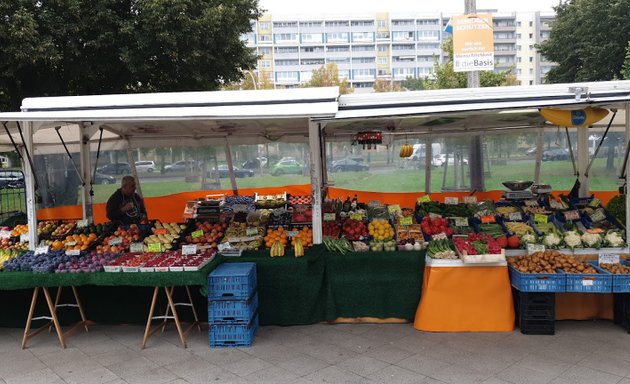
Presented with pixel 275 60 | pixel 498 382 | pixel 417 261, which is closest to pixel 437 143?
pixel 417 261

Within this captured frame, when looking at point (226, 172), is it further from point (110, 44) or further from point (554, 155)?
point (554, 155)

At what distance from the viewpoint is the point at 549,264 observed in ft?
16.4

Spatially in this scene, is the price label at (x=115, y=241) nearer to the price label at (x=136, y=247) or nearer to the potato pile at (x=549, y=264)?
the price label at (x=136, y=247)

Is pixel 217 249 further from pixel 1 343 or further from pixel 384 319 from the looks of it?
pixel 1 343

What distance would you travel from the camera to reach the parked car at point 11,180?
15.7 m

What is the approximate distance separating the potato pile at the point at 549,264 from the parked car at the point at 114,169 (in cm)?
1003

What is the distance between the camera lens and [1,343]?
5.24 meters

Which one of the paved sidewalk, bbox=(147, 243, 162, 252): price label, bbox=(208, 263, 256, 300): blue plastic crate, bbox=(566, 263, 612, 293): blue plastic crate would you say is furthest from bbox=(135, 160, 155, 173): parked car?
bbox=(566, 263, 612, 293): blue plastic crate

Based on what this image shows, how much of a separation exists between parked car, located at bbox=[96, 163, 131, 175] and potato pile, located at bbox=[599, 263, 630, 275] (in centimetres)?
1069

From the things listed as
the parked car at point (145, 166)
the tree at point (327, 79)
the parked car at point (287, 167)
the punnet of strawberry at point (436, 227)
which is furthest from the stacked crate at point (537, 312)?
the tree at point (327, 79)

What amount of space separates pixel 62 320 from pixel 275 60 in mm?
83359

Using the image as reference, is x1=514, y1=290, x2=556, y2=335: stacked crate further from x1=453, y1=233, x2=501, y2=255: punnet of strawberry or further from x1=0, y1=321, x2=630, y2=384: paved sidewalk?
x1=453, y1=233, x2=501, y2=255: punnet of strawberry

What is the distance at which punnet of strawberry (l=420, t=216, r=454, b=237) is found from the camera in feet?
19.7

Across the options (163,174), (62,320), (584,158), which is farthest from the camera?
(163,174)
